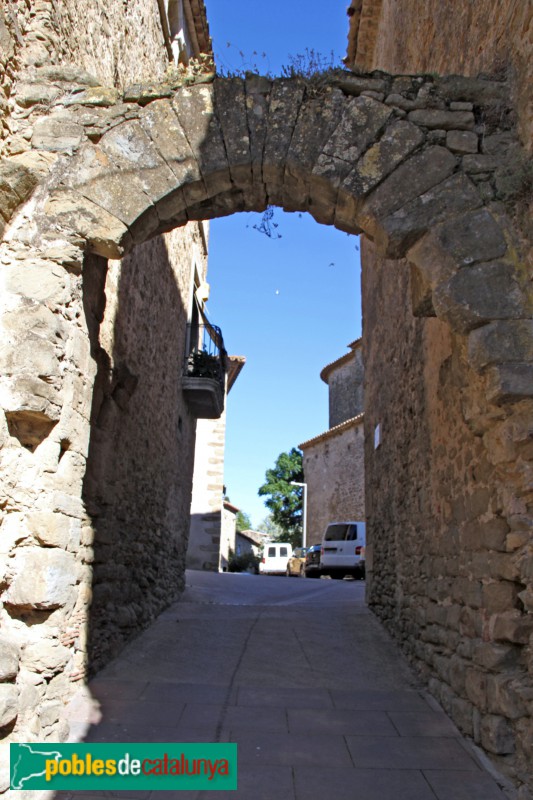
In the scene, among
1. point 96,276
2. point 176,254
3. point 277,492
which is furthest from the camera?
point 277,492

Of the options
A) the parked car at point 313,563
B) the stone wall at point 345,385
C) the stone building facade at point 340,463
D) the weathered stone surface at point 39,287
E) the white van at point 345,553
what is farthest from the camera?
the stone wall at point 345,385

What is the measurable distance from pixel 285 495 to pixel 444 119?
3412 cm

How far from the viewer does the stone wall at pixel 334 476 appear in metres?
22.4

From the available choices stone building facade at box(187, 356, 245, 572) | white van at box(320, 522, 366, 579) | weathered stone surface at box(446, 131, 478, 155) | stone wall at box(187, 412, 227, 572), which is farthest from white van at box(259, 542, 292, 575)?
weathered stone surface at box(446, 131, 478, 155)

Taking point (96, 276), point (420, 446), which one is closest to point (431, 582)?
point (420, 446)

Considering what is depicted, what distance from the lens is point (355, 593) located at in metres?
10.4

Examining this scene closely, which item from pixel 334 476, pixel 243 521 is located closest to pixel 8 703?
pixel 334 476

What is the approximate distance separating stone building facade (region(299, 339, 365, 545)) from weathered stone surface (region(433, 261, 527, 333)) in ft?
59.6

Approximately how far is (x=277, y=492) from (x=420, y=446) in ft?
106

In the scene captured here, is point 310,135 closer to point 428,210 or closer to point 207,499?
point 428,210

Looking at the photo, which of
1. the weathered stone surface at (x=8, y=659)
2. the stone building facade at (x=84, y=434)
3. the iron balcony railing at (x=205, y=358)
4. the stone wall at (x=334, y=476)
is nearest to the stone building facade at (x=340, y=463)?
the stone wall at (x=334, y=476)

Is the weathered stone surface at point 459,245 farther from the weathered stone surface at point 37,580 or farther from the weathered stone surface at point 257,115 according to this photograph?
the weathered stone surface at point 37,580

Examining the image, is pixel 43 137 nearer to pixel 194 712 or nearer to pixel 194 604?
pixel 194 712

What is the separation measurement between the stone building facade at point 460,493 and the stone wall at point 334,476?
15.2 meters
